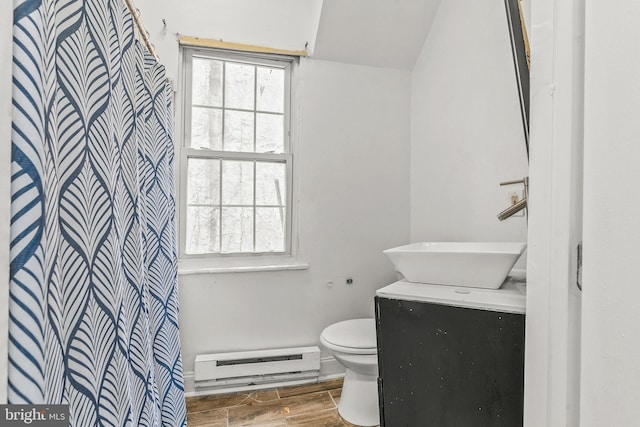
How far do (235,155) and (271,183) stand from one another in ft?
1.00

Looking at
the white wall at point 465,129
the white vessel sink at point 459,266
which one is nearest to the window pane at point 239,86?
the white wall at point 465,129

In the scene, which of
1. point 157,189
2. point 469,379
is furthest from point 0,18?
point 469,379

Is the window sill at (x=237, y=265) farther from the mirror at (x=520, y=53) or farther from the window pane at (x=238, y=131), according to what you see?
the mirror at (x=520, y=53)

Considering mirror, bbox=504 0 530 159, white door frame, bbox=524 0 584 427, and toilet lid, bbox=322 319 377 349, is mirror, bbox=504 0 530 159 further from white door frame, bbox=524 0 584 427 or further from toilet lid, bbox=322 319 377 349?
toilet lid, bbox=322 319 377 349

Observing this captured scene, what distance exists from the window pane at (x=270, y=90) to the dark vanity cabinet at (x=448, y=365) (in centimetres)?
157

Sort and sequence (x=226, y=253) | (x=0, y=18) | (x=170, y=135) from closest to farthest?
(x=0, y=18) → (x=170, y=135) → (x=226, y=253)

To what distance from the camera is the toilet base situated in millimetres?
1595

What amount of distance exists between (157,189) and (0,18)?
72cm

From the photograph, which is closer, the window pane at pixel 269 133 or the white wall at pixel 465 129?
the white wall at pixel 465 129

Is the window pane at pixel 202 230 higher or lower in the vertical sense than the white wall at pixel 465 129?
lower

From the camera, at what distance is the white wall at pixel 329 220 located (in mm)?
1948

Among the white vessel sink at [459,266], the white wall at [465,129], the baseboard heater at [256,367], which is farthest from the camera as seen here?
the baseboard heater at [256,367]

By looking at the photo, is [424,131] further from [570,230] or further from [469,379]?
[570,230]

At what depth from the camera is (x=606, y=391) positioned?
45 centimetres
